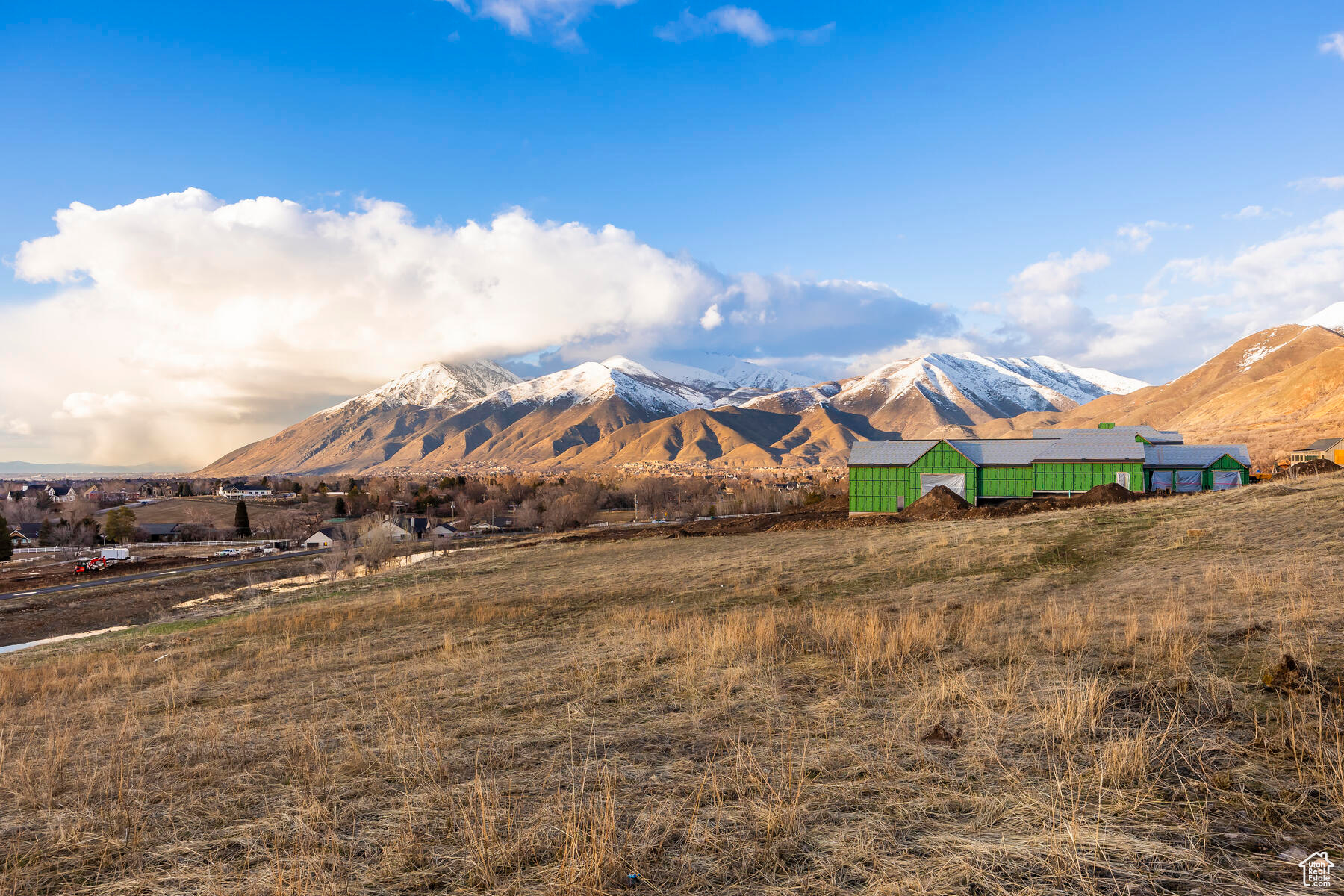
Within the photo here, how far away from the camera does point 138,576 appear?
214ft

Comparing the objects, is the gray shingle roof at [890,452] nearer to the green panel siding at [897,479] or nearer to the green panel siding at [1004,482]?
the green panel siding at [897,479]

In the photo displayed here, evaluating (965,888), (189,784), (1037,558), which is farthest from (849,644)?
(1037,558)

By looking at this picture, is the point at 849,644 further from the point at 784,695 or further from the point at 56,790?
the point at 56,790

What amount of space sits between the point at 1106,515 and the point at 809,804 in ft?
89.6

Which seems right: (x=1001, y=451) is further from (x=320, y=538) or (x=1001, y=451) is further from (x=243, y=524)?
(x=243, y=524)

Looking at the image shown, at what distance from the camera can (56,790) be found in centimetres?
651

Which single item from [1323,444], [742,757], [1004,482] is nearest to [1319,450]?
[1323,444]

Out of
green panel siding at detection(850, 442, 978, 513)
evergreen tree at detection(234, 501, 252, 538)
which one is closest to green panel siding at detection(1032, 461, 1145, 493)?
green panel siding at detection(850, 442, 978, 513)

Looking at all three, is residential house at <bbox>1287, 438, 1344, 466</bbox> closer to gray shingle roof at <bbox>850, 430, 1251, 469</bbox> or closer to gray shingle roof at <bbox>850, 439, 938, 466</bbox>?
gray shingle roof at <bbox>850, 430, 1251, 469</bbox>

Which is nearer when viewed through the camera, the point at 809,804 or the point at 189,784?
the point at 809,804

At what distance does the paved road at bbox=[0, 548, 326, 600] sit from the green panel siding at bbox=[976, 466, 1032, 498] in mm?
76117

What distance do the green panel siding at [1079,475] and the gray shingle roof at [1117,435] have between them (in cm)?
429

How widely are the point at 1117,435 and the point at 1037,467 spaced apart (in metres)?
8.62

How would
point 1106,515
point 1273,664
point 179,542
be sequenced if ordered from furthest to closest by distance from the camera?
point 179,542 < point 1106,515 < point 1273,664
